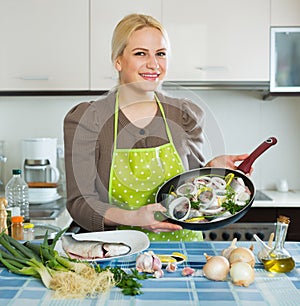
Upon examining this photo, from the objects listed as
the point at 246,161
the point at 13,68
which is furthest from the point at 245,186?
the point at 13,68

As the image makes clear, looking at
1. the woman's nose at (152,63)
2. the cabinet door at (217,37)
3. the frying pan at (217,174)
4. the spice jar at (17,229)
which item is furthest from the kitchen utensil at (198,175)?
the cabinet door at (217,37)

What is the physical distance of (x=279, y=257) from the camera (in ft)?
4.28

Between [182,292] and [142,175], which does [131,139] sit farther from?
[182,292]

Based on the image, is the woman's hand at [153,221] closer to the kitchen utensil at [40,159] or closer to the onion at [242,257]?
the onion at [242,257]

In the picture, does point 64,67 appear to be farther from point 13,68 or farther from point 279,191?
point 279,191

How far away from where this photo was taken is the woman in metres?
1.68

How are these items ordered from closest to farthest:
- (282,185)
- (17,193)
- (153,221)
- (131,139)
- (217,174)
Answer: (153,221) < (217,174) < (131,139) < (17,193) < (282,185)

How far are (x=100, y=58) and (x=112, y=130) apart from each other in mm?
1232

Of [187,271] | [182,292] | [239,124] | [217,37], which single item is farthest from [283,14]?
[182,292]

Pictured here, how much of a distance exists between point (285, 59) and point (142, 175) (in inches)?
57.0

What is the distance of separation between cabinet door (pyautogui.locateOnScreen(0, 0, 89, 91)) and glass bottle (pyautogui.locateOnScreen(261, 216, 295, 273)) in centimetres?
183

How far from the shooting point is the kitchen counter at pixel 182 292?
3.58 feet

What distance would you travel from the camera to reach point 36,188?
288 cm

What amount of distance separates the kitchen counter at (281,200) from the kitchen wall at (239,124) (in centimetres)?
16
